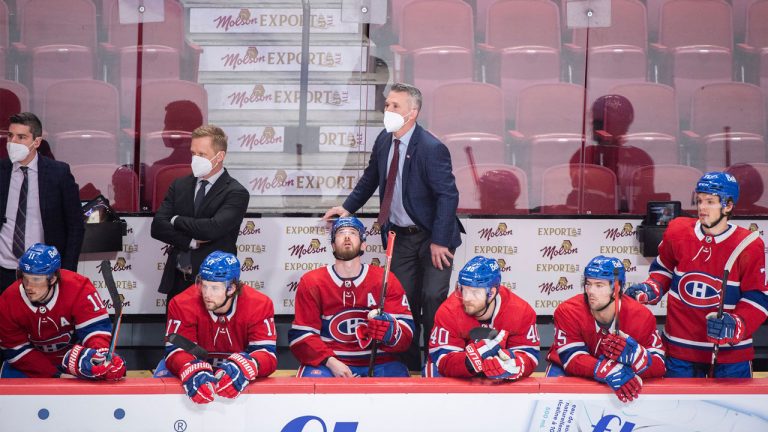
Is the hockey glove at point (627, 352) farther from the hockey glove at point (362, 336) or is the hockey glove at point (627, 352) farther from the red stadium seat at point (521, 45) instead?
the red stadium seat at point (521, 45)

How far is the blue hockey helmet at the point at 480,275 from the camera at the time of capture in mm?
4145

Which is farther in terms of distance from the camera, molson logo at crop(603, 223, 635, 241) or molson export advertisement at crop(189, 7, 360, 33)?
molson export advertisement at crop(189, 7, 360, 33)

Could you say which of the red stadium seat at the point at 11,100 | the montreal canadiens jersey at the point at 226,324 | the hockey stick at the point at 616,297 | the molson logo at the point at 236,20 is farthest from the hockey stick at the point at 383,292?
Answer: the red stadium seat at the point at 11,100

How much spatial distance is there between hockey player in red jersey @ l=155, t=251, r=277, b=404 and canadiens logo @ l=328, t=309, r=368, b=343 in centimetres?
42

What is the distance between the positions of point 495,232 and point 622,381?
6.67 feet

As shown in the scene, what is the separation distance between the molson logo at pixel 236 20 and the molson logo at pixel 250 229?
121 centimetres

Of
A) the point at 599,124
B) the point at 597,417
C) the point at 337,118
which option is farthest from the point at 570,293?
the point at 597,417

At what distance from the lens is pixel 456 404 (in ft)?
12.1

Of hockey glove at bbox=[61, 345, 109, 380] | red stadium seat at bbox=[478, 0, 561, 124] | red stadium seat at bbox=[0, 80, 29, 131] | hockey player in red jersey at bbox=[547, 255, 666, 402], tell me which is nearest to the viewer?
hockey glove at bbox=[61, 345, 109, 380]

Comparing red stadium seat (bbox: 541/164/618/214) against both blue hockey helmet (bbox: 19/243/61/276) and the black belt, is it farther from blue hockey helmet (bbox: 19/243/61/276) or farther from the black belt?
blue hockey helmet (bbox: 19/243/61/276)

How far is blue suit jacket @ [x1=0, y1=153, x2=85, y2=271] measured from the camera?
4.85 meters

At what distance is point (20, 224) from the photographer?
4.84m

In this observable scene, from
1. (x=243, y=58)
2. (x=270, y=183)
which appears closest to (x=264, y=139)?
(x=270, y=183)

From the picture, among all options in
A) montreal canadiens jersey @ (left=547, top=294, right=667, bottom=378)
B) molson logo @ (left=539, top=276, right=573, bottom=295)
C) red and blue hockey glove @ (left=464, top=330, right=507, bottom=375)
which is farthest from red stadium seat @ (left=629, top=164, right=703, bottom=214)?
red and blue hockey glove @ (left=464, top=330, right=507, bottom=375)
